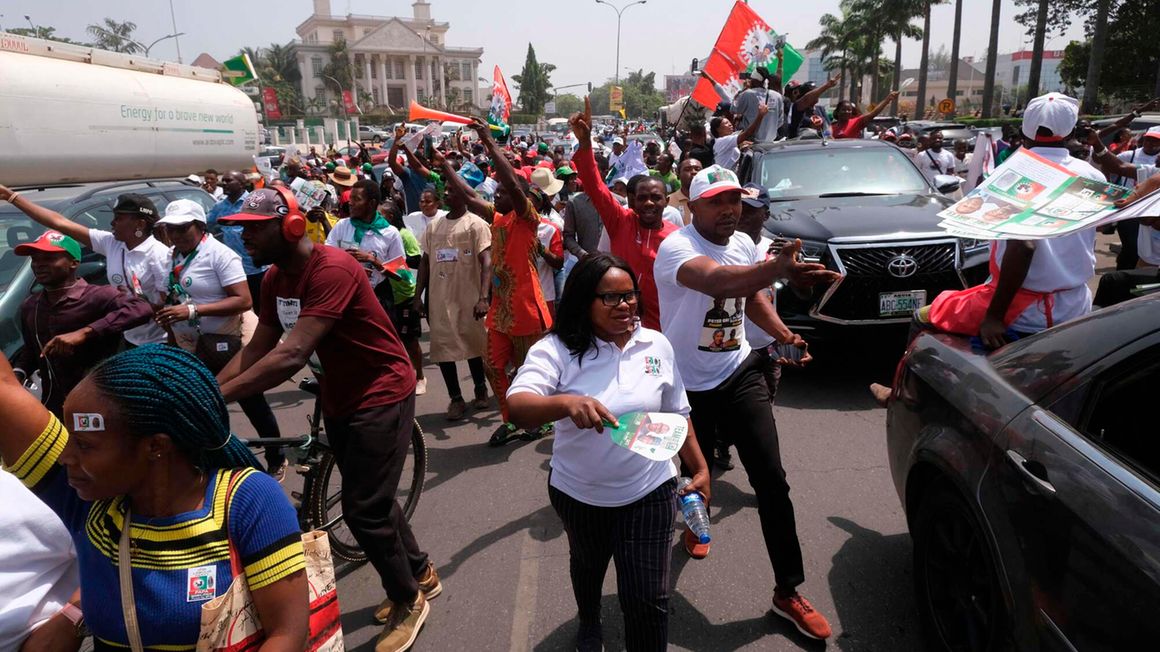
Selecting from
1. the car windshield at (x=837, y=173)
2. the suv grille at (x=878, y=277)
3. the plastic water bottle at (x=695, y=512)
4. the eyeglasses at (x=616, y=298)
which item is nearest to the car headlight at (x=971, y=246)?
the suv grille at (x=878, y=277)

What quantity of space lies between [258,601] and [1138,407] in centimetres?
246

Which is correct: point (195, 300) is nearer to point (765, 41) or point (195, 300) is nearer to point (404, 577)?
point (404, 577)

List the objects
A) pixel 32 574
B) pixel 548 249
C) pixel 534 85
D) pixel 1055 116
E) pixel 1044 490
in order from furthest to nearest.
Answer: pixel 534 85, pixel 548 249, pixel 1055 116, pixel 1044 490, pixel 32 574

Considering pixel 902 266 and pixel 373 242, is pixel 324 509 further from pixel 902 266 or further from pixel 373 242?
pixel 902 266

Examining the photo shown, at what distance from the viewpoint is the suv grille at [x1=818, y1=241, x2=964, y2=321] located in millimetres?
5633

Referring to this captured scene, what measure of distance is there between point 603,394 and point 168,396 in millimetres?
1230

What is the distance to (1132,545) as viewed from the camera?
1744mm

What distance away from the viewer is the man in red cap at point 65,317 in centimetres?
390

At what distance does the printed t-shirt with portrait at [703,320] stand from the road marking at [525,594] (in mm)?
1253

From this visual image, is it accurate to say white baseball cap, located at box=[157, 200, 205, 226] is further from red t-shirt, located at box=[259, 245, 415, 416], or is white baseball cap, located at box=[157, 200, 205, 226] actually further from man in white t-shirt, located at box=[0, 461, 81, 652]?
man in white t-shirt, located at box=[0, 461, 81, 652]

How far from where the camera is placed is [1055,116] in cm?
352

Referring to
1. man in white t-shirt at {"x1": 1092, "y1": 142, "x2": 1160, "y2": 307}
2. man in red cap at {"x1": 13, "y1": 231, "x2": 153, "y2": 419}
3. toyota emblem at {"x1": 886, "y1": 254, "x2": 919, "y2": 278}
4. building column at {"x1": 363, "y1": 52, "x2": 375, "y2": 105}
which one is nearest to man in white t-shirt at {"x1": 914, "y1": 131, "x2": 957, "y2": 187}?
man in white t-shirt at {"x1": 1092, "y1": 142, "x2": 1160, "y2": 307}


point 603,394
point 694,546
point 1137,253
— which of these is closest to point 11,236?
point 603,394

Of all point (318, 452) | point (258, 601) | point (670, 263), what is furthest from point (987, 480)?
point (318, 452)
